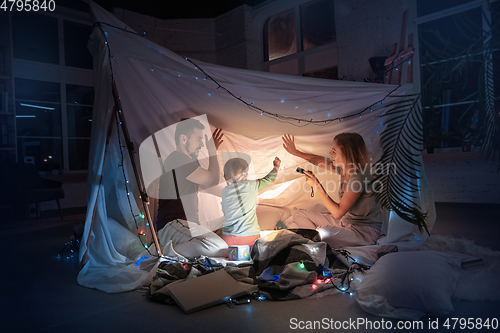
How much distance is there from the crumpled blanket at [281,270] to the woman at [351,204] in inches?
12.3

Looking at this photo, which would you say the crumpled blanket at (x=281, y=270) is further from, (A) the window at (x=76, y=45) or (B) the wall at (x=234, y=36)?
(A) the window at (x=76, y=45)

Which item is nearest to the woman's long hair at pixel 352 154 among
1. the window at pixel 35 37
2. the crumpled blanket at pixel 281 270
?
the crumpled blanket at pixel 281 270

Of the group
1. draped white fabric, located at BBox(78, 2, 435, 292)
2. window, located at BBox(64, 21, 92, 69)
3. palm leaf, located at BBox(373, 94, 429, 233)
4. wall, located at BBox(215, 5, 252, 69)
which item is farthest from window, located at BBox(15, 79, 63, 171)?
palm leaf, located at BBox(373, 94, 429, 233)

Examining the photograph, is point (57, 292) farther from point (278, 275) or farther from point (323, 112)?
point (323, 112)

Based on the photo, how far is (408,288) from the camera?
158 centimetres

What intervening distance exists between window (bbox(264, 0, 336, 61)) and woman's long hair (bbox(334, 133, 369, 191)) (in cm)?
378

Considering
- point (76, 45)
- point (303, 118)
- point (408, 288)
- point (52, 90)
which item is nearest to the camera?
point (408, 288)

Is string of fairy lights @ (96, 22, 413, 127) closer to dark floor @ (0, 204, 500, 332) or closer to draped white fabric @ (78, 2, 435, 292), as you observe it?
draped white fabric @ (78, 2, 435, 292)

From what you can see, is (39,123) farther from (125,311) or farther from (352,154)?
(352,154)

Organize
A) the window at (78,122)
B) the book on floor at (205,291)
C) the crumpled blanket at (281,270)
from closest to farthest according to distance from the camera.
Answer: the book on floor at (205,291)
the crumpled blanket at (281,270)
the window at (78,122)

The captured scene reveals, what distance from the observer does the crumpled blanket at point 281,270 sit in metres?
1.85

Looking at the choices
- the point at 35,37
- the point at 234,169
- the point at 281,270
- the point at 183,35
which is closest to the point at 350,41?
the point at 183,35

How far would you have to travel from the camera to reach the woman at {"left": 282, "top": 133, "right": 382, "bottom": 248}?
255 centimetres

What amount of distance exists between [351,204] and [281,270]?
858mm
